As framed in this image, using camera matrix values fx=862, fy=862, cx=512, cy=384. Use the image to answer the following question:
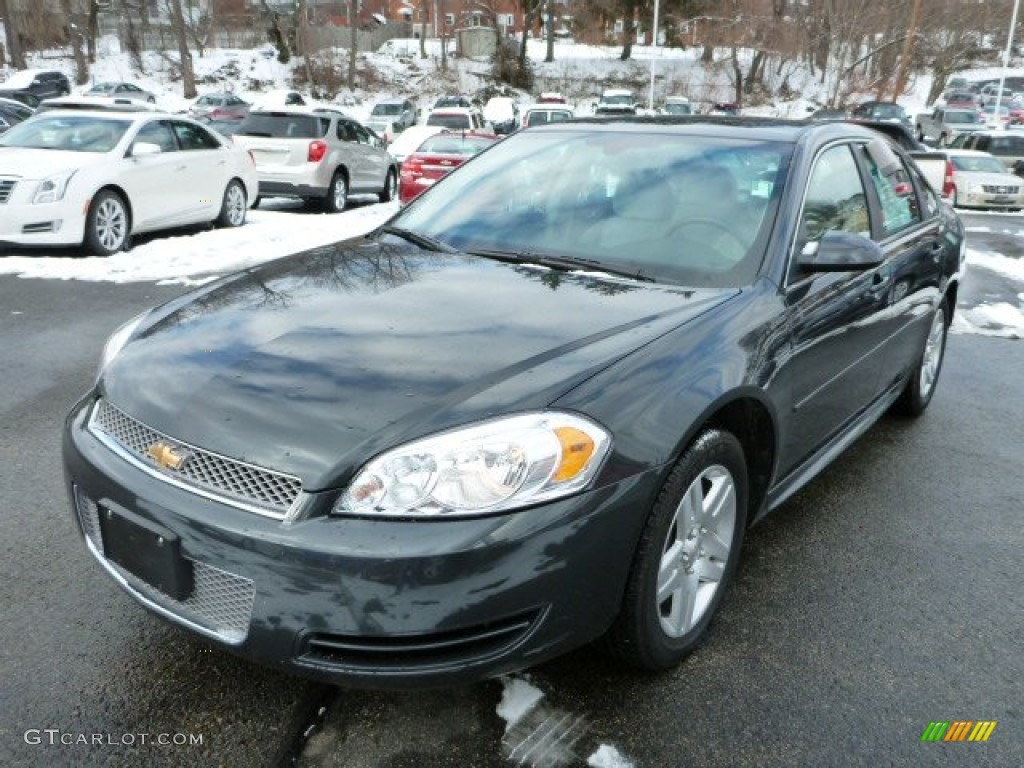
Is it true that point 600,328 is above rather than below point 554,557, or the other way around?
above

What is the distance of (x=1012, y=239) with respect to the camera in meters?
12.9

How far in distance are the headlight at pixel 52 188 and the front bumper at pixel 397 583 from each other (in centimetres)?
738

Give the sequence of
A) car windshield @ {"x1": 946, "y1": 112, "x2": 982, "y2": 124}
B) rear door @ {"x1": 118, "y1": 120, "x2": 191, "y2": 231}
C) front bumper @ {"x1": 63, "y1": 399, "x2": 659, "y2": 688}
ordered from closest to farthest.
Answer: front bumper @ {"x1": 63, "y1": 399, "x2": 659, "y2": 688}, rear door @ {"x1": 118, "y1": 120, "x2": 191, "y2": 231}, car windshield @ {"x1": 946, "y1": 112, "x2": 982, "y2": 124}

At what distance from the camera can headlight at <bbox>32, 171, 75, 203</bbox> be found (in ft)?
27.0

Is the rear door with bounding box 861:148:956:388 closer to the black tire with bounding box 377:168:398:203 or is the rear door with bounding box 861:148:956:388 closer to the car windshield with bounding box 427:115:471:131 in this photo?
the black tire with bounding box 377:168:398:203

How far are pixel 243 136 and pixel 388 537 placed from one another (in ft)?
43.2

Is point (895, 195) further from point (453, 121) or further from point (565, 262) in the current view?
point (453, 121)

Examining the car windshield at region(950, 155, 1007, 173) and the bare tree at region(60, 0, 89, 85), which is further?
the bare tree at region(60, 0, 89, 85)

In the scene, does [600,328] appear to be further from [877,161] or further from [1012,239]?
[1012,239]

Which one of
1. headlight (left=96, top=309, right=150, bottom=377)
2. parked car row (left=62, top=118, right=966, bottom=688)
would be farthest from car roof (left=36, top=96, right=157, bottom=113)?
headlight (left=96, top=309, right=150, bottom=377)

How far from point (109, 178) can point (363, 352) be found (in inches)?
305

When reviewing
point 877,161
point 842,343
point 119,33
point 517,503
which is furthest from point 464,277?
point 119,33

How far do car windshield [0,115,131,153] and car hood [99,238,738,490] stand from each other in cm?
735

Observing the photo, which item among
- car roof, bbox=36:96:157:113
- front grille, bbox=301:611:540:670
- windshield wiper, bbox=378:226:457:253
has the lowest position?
front grille, bbox=301:611:540:670
